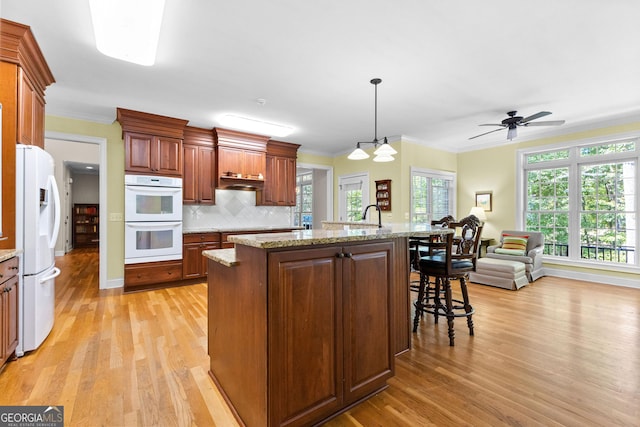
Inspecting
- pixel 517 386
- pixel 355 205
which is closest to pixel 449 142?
pixel 355 205

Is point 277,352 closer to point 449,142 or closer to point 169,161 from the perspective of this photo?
point 169,161

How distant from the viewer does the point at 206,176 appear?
5117mm

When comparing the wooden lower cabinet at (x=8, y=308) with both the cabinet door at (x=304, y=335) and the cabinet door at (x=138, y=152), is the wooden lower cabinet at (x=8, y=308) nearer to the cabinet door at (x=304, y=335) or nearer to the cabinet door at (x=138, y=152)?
the cabinet door at (x=304, y=335)

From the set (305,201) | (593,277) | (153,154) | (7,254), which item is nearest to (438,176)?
(593,277)

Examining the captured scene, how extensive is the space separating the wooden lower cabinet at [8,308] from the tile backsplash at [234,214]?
9.57 ft

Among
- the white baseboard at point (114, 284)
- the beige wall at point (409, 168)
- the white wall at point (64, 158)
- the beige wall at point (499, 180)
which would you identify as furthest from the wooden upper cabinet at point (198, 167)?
the beige wall at point (499, 180)

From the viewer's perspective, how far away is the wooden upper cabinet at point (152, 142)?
422 cm

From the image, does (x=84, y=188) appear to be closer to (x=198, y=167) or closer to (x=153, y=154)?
(x=198, y=167)

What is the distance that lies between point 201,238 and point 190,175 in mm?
1098

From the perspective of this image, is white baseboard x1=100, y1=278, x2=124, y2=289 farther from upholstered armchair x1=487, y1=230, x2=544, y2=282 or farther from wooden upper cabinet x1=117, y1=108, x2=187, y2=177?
upholstered armchair x1=487, y1=230, x2=544, y2=282

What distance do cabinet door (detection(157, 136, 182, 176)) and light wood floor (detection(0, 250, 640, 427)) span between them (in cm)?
207

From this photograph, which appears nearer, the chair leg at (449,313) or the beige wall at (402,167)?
the chair leg at (449,313)

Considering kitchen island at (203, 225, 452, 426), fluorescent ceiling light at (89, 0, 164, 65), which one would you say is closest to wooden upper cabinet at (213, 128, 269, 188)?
fluorescent ceiling light at (89, 0, 164, 65)

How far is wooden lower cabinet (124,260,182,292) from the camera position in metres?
4.21
